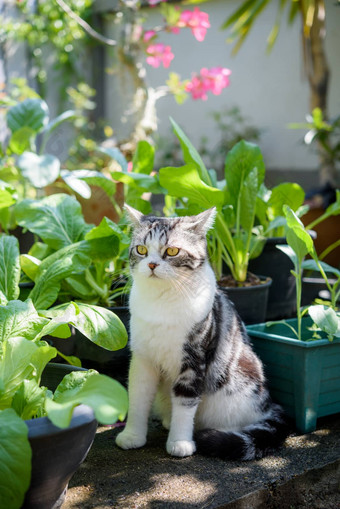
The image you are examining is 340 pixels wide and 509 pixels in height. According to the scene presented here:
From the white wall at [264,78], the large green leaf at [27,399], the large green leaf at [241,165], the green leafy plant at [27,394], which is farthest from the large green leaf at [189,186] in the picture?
the white wall at [264,78]

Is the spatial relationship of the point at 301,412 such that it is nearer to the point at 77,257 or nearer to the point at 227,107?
the point at 77,257

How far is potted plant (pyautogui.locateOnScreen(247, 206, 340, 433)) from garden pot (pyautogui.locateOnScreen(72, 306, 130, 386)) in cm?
49

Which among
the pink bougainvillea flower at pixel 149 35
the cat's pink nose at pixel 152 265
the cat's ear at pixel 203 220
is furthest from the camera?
the pink bougainvillea flower at pixel 149 35

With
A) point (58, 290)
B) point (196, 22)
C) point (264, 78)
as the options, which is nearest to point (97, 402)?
point (58, 290)

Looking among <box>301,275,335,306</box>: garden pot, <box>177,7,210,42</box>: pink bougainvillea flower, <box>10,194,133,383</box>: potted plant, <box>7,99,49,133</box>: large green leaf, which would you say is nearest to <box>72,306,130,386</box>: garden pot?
<box>10,194,133,383</box>: potted plant

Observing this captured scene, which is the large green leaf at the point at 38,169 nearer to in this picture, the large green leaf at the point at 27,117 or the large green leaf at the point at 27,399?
the large green leaf at the point at 27,117

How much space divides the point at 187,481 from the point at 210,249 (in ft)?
3.90

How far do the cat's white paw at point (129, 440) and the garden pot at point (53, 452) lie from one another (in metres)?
0.47

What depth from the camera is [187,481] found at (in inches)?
60.6

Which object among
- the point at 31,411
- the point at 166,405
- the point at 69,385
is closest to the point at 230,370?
the point at 166,405

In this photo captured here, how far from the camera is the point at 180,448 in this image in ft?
5.52

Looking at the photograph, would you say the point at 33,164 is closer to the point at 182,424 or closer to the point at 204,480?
the point at 182,424

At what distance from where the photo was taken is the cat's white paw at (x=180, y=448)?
168cm

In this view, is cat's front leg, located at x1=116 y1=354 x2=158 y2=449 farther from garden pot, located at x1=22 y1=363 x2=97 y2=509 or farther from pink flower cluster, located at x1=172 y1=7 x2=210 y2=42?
pink flower cluster, located at x1=172 y1=7 x2=210 y2=42
